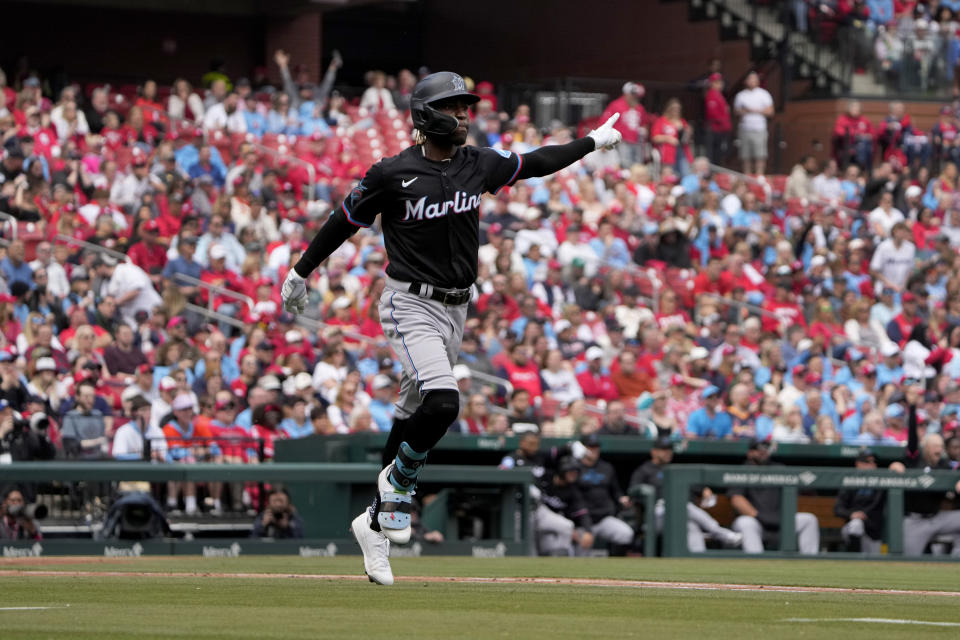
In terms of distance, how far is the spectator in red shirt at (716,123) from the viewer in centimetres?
2773

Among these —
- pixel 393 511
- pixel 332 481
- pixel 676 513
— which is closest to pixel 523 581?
pixel 393 511

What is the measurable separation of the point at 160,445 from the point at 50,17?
51.5 ft

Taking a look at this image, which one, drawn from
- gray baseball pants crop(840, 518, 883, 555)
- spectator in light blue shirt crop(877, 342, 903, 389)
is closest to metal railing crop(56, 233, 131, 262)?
gray baseball pants crop(840, 518, 883, 555)

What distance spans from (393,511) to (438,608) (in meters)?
1.07

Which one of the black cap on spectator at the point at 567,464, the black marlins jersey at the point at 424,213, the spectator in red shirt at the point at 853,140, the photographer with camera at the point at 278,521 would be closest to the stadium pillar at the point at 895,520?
the black cap on spectator at the point at 567,464

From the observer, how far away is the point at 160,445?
15266mm

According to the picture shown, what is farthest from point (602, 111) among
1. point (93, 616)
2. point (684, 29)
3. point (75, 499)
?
point (93, 616)

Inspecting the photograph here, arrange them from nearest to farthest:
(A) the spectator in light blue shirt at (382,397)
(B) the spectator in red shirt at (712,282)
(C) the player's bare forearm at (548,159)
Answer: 1. (C) the player's bare forearm at (548,159)
2. (A) the spectator in light blue shirt at (382,397)
3. (B) the spectator in red shirt at (712,282)

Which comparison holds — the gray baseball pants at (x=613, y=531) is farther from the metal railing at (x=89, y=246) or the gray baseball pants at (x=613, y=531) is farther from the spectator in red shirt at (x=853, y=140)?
the spectator in red shirt at (x=853, y=140)

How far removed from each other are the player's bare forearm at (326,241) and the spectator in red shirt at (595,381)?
10659 mm

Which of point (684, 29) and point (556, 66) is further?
point (556, 66)

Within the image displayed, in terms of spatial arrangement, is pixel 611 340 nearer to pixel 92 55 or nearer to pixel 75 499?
pixel 75 499

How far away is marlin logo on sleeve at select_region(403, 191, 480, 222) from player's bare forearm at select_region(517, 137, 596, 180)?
439mm

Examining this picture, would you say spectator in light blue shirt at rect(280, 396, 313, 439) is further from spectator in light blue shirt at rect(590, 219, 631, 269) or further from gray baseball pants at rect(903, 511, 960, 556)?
spectator in light blue shirt at rect(590, 219, 631, 269)
